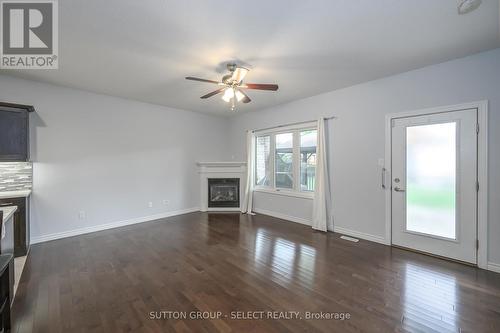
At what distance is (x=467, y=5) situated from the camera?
1.87 meters

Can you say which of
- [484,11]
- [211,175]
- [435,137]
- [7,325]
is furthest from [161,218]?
[484,11]

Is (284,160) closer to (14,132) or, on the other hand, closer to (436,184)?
(436,184)

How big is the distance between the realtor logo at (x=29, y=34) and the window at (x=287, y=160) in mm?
4110

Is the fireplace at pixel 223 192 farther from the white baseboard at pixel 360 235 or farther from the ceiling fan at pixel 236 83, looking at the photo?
the ceiling fan at pixel 236 83

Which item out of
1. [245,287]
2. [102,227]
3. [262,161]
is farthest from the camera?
[262,161]

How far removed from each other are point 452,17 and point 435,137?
1.61 metres

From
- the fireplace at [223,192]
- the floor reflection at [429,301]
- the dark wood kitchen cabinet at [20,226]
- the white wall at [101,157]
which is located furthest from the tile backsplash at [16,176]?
the floor reflection at [429,301]

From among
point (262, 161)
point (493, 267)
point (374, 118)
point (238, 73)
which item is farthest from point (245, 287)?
point (262, 161)

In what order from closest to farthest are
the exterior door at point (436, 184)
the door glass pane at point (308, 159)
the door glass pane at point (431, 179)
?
the exterior door at point (436, 184) → the door glass pane at point (431, 179) → the door glass pane at point (308, 159)

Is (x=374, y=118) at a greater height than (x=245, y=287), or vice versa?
(x=374, y=118)

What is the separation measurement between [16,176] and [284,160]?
4.88 metres

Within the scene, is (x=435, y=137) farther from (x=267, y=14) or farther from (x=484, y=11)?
(x=267, y=14)

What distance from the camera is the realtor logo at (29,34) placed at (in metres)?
2.01

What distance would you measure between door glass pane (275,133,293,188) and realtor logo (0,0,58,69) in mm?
4171
